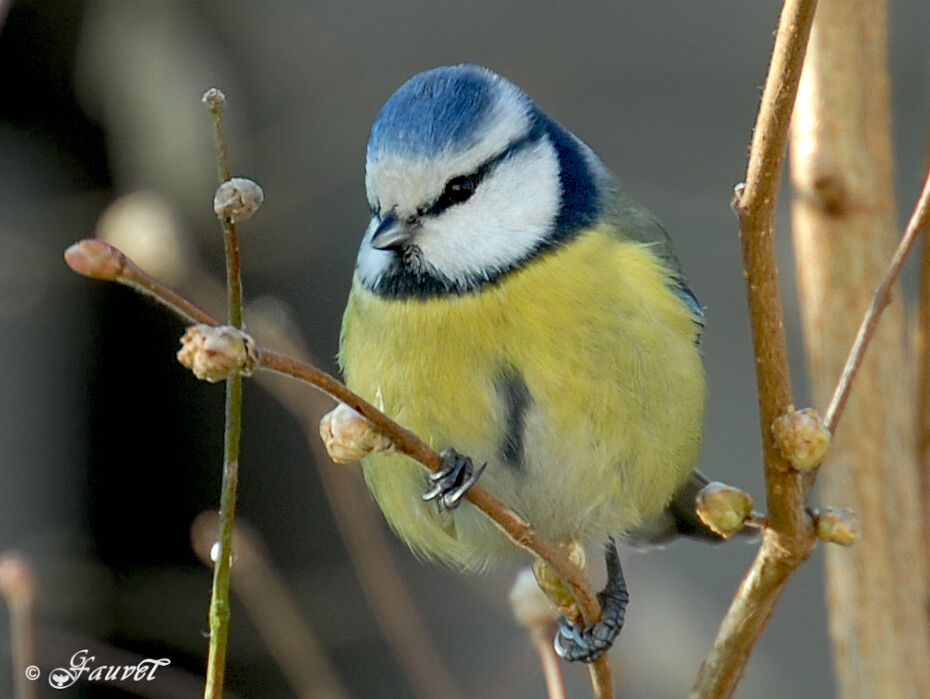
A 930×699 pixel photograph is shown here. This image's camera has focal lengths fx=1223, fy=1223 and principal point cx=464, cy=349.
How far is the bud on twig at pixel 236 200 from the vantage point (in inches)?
26.1

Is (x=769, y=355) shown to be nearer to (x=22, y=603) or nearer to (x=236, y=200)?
(x=236, y=200)

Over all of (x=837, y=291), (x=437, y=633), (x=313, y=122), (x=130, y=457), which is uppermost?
(x=313, y=122)

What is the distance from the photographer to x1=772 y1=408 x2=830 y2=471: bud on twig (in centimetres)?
81

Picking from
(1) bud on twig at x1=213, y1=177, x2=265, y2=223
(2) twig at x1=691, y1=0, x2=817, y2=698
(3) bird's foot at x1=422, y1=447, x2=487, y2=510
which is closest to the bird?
(3) bird's foot at x1=422, y1=447, x2=487, y2=510

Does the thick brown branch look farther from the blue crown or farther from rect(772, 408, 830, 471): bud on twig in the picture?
the blue crown

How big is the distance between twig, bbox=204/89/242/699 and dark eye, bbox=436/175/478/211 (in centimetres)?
55

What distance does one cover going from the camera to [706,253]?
2693 millimetres

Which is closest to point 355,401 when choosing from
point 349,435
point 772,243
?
point 349,435

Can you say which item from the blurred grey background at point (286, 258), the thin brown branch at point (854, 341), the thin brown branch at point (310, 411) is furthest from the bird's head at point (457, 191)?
the blurred grey background at point (286, 258)

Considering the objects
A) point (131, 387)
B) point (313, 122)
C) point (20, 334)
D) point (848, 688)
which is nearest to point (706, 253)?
point (313, 122)

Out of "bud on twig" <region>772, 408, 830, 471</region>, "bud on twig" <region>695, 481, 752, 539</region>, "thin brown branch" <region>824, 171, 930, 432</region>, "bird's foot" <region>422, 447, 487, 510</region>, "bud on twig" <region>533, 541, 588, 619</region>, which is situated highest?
"thin brown branch" <region>824, 171, 930, 432</region>

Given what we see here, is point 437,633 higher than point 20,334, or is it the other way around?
point 20,334

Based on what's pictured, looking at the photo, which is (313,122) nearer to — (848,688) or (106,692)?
(106,692)

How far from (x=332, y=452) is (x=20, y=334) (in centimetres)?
205
